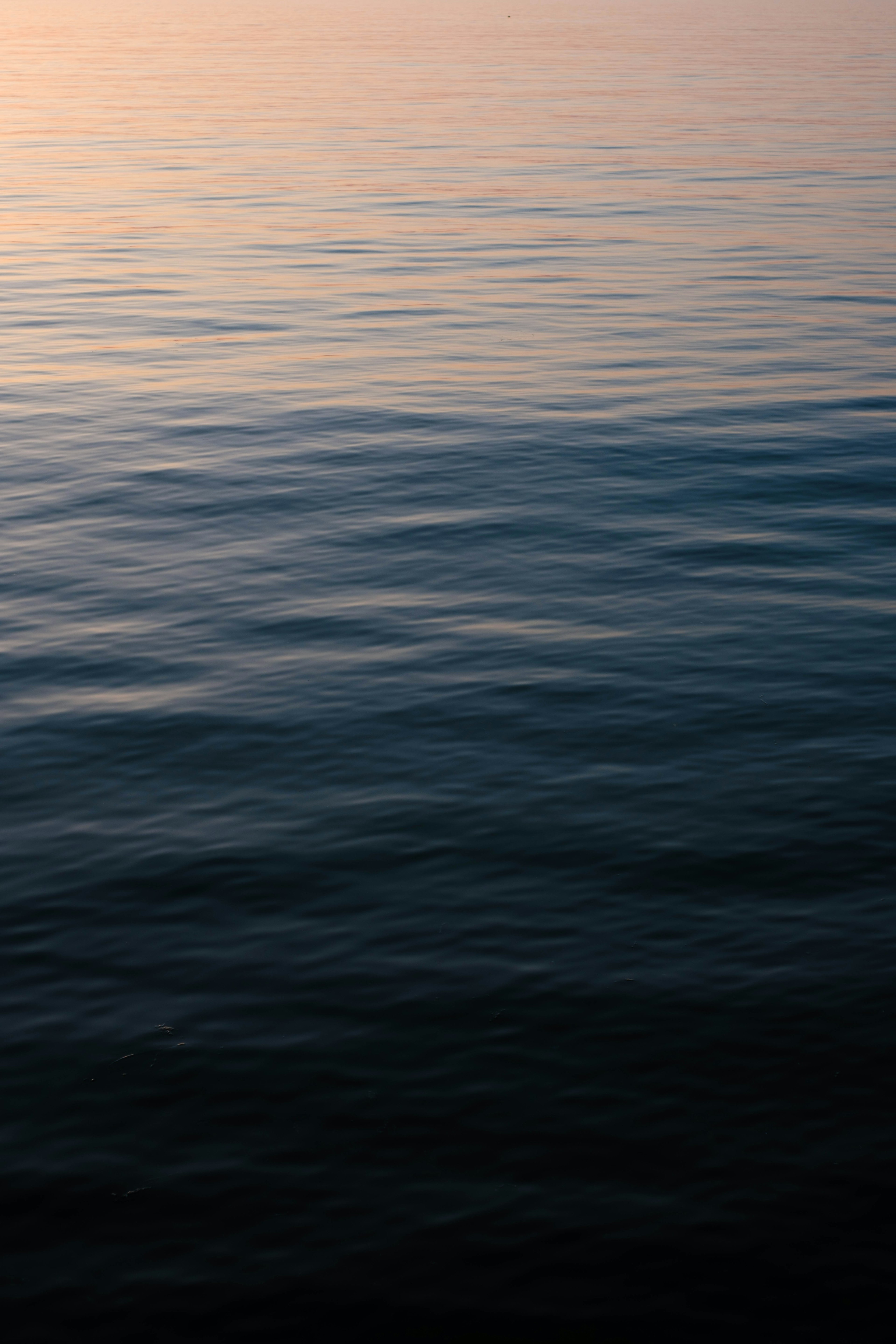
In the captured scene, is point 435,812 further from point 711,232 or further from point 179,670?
point 711,232

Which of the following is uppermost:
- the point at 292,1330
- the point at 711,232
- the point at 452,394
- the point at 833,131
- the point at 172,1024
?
the point at 833,131

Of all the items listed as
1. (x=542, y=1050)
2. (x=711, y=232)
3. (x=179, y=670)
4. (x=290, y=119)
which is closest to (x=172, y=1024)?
(x=542, y=1050)

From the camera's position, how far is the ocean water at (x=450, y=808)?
1111 centimetres

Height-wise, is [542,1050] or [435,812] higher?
[435,812]

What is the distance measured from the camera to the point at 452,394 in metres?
35.3

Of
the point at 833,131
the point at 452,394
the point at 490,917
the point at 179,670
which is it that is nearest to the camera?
the point at 490,917

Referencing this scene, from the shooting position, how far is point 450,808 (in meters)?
17.3

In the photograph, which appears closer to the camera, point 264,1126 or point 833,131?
point 264,1126

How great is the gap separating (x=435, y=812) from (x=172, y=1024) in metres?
4.63

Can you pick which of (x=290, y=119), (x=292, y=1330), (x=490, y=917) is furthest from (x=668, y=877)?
(x=290, y=119)

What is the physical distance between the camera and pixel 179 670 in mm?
21203

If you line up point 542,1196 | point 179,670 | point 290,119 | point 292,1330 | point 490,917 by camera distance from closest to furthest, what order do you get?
point 292,1330
point 542,1196
point 490,917
point 179,670
point 290,119

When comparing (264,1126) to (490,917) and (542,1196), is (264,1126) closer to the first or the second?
(542,1196)

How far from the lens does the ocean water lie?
11.1 meters
